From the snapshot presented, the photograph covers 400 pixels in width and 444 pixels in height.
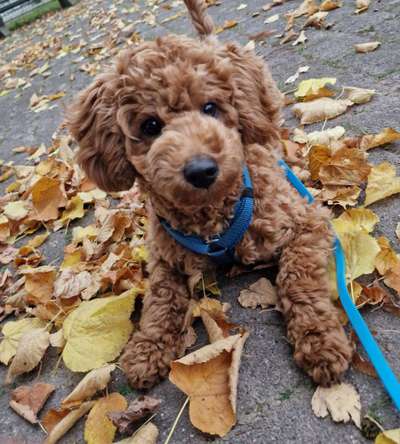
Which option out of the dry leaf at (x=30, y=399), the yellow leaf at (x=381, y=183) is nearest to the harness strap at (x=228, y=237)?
the yellow leaf at (x=381, y=183)

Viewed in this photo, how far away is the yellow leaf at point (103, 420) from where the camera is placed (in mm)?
1828

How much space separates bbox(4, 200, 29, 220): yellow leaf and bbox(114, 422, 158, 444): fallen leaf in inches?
96.3

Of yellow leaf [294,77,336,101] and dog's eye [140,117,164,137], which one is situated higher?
dog's eye [140,117,164,137]

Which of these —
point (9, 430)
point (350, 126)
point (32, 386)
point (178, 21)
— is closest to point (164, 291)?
point (32, 386)

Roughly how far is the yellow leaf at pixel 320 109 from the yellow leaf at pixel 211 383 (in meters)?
2.06

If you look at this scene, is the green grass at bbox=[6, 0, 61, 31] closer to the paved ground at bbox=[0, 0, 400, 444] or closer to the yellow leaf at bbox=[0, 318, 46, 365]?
the paved ground at bbox=[0, 0, 400, 444]

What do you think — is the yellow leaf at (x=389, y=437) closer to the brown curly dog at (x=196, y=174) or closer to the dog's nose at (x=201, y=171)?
the brown curly dog at (x=196, y=174)

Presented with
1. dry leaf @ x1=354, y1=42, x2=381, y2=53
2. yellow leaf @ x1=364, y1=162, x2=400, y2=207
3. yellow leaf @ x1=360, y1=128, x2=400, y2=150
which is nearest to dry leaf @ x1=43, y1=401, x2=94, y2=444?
yellow leaf @ x1=364, y1=162, x2=400, y2=207

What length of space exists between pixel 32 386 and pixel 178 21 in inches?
262

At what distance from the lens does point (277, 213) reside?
227 cm

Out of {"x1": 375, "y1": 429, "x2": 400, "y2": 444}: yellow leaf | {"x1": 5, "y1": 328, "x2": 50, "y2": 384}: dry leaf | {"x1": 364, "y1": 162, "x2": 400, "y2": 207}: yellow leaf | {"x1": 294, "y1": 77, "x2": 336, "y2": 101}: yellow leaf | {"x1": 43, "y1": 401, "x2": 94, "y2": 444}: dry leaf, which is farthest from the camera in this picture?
{"x1": 294, "y1": 77, "x2": 336, "y2": 101}: yellow leaf

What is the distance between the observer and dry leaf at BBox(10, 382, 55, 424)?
2.11m

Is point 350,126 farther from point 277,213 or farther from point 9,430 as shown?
point 9,430

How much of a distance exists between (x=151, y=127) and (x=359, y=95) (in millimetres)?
1845
